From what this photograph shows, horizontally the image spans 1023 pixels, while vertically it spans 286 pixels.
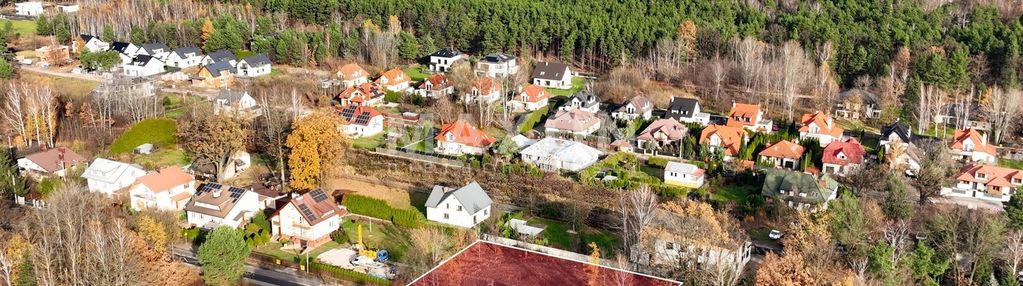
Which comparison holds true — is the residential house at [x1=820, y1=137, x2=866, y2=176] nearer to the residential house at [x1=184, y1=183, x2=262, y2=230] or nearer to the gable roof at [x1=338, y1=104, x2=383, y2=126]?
the gable roof at [x1=338, y1=104, x2=383, y2=126]

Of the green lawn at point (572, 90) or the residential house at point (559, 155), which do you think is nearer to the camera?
the residential house at point (559, 155)

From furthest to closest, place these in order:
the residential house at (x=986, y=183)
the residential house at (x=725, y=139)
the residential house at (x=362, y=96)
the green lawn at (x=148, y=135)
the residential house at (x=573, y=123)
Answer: the residential house at (x=362, y=96), the residential house at (x=573, y=123), the green lawn at (x=148, y=135), the residential house at (x=725, y=139), the residential house at (x=986, y=183)

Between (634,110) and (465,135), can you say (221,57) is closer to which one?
(465,135)

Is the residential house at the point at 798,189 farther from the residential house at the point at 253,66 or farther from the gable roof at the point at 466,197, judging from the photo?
the residential house at the point at 253,66

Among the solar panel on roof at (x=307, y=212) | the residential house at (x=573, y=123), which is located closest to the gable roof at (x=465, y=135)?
the residential house at (x=573, y=123)

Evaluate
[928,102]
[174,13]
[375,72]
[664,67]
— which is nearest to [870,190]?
[928,102]

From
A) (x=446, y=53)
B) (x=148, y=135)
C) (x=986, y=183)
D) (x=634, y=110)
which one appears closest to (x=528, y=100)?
(x=634, y=110)

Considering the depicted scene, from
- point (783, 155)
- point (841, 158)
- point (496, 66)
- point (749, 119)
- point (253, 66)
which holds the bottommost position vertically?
point (783, 155)
